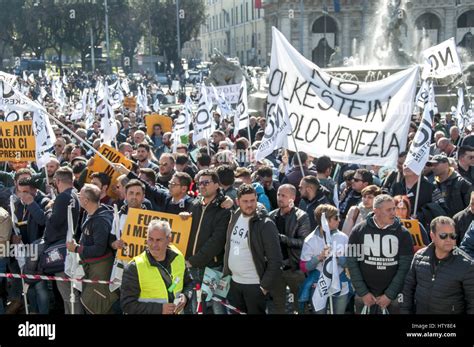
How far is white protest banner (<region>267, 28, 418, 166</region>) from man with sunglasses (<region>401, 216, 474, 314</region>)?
2.25 metres

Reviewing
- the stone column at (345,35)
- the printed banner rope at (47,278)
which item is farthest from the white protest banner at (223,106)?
the stone column at (345,35)

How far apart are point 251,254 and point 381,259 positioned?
3.63 ft

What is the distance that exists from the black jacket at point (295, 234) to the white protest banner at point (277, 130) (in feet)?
5.47

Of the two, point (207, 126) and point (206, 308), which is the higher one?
point (207, 126)

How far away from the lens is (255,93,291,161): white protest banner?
28.0 feet

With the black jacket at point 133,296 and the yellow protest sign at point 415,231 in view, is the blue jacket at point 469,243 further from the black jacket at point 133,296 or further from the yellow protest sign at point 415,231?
the black jacket at point 133,296

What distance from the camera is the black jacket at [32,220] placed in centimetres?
766

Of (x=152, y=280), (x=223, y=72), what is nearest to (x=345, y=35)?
(x=223, y=72)

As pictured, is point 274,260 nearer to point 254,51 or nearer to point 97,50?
point 97,50

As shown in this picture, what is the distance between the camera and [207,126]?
12594 mm

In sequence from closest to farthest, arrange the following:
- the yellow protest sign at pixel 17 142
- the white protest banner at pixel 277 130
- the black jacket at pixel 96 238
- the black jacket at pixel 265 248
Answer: the black jacket at pixel 265 248, the black jacket at pixel 96 238, the white protest banner at pixel 277 130, the yellow protest sign at pixel 17 142

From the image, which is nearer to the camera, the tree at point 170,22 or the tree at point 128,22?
the tree at point 128,22

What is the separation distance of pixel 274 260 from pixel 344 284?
2.57 feet
